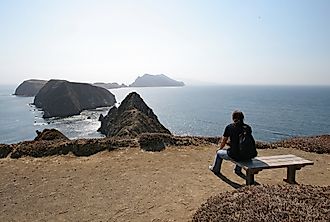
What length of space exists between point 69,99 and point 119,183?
12473cm

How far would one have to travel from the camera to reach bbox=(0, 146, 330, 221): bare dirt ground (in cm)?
671

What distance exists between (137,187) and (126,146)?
12.9 feet

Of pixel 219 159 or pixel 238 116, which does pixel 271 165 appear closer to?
pixel 238 116

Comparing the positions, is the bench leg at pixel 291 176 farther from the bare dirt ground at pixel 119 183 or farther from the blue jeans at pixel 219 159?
the blue jeans at pixel 219 159

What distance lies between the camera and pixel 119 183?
27.7 ft

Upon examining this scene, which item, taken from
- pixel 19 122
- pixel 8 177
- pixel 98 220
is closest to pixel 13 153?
pixel 8 177

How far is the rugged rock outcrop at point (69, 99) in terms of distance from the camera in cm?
12169

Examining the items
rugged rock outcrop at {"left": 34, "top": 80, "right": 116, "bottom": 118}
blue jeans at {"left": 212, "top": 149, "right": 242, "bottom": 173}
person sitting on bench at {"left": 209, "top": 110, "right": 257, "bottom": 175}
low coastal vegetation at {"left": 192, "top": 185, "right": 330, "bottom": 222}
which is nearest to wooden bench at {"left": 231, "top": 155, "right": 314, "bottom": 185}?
person sitting on bench at {"left": 209, "top": 110, "right": 257, "bottom": 175}

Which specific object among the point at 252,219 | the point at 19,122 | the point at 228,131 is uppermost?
the point at 228,131

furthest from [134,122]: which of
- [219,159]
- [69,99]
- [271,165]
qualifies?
[69,99]

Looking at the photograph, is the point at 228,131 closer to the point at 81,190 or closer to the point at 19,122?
the point at 81,190

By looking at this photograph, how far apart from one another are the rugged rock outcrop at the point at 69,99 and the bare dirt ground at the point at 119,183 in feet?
351

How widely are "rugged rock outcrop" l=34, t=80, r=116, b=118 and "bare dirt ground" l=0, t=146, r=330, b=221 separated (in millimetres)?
106913

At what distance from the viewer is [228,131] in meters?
8.38
